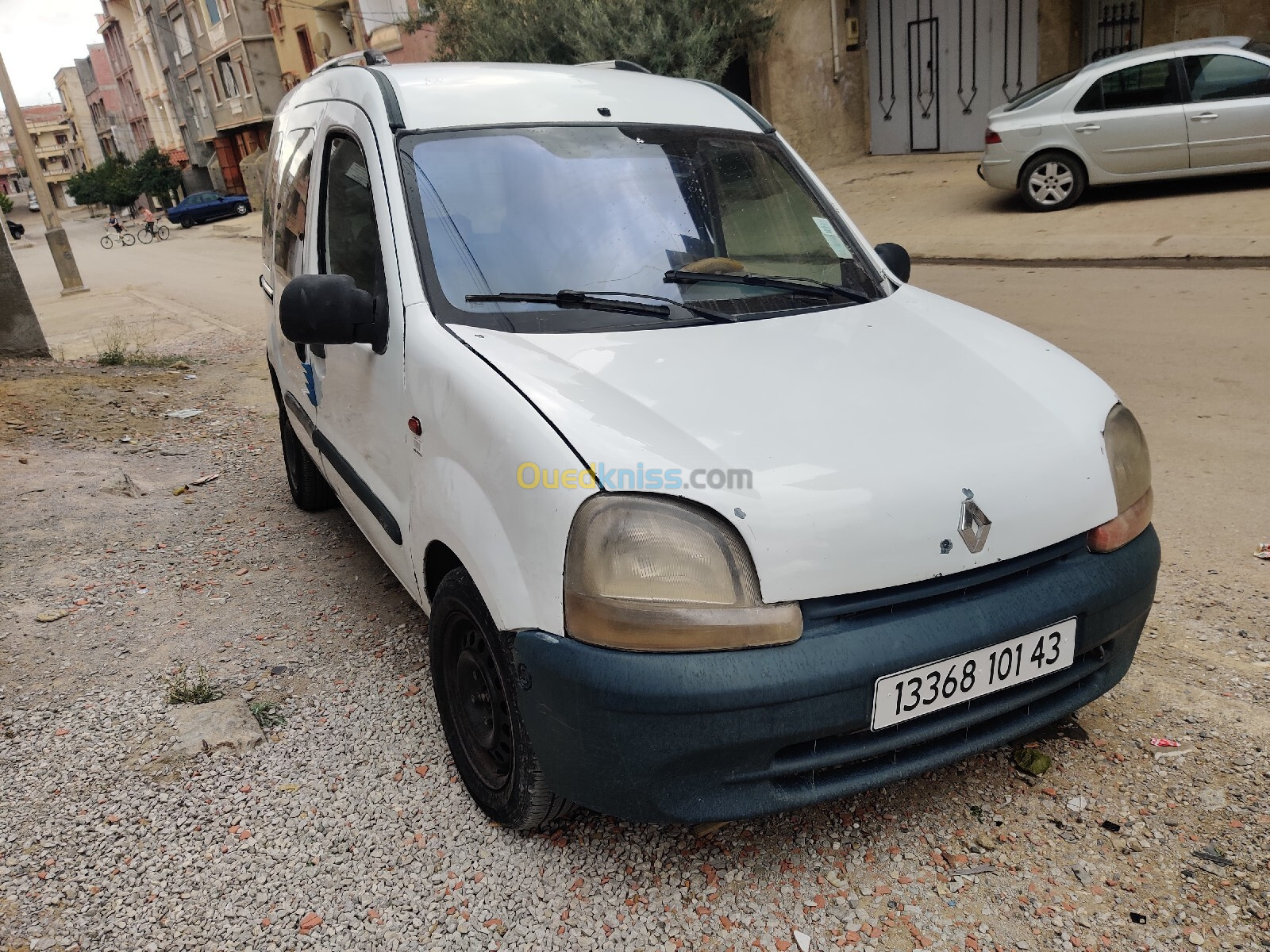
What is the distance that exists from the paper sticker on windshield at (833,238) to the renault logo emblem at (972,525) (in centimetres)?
138

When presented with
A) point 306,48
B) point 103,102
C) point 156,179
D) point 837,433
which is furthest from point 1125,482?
point 103,102

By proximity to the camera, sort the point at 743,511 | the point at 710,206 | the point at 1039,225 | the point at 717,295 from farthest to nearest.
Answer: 1. the point at 1039,225
2. the point at 710,206
3. the point at 717,295
4. the point at 743,511

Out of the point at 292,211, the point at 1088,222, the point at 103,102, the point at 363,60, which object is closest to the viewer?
the point at 363,60

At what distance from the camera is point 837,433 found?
6.79 ft

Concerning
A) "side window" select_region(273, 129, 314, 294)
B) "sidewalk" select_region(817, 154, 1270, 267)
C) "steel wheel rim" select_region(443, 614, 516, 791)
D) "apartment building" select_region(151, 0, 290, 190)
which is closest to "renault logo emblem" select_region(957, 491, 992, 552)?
"steel wheel rim" select_region(443, 614, 516, 791)

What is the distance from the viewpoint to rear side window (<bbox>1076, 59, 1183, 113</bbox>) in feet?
33.7

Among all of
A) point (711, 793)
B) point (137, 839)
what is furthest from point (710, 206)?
point (137, 839)

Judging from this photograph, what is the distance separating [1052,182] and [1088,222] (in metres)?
1.01

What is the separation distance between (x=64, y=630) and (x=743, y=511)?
303 centimetres

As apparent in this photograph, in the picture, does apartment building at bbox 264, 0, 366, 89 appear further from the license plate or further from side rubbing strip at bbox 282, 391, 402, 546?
the license plate

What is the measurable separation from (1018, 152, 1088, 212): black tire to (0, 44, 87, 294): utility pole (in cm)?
1552

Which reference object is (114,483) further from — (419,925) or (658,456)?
(658,456)

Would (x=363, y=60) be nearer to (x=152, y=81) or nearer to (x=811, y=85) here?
(x=811, y=85)

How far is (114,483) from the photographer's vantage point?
5.26m
